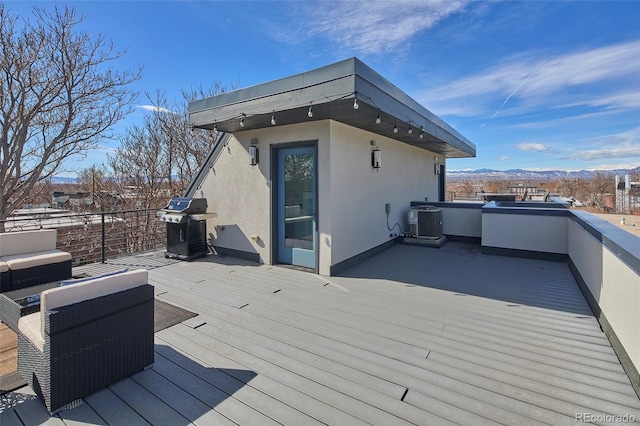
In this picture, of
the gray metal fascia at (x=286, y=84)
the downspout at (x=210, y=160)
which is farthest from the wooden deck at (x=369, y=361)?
the downspout at (x=210, y=160)

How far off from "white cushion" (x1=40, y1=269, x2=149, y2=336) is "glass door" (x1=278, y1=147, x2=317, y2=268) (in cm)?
284

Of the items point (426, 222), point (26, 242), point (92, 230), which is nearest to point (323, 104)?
point (26, 242)

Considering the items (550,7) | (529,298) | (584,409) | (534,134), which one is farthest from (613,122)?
(584,409)

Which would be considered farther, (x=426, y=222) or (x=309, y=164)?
(x=426, y=222)

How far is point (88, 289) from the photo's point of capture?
1857 mm

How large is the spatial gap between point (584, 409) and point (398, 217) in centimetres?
533

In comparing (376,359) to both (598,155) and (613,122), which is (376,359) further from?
(598,155)

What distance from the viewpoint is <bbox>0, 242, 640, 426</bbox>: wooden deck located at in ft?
5.69

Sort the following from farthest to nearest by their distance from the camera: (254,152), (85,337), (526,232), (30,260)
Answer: (526,232) < (254,152) < (30,260) < (85,337)

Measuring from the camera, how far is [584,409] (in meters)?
1.74

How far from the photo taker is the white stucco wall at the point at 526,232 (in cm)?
523

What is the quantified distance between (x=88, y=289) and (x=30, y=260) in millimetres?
2422

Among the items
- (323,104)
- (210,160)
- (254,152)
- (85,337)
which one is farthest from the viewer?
(210,160)

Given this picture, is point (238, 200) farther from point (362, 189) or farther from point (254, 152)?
point (362, 189)
